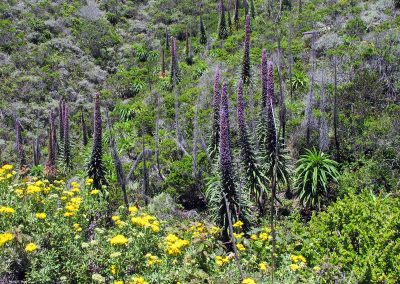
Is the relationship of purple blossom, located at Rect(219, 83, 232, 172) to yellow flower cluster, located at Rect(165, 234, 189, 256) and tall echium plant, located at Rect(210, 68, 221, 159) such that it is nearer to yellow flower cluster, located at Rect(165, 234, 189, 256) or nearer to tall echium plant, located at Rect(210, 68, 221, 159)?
tall echium plant, located at Rect(210, 68, 221, 159)

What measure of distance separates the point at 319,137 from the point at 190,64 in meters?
21.6

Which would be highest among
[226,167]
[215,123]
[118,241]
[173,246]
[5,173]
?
[215,123]

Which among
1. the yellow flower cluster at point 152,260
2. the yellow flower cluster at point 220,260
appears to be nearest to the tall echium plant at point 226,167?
the yellow flower cluster at point 220,260

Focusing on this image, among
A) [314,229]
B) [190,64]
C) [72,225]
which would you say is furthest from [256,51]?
[72,225]

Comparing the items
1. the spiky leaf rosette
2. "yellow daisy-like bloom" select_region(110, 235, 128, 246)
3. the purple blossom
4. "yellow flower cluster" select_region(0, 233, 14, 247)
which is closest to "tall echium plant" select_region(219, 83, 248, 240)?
the purple blossom

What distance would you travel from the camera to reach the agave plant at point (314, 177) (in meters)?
17.6

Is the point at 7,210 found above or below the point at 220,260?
above

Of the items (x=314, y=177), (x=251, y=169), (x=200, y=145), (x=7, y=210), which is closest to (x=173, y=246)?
(x=7, y=210)

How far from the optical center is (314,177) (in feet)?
57.2

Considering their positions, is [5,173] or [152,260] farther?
[5,173]

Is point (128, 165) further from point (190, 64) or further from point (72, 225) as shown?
point (72, 225)

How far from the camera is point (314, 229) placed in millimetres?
10055

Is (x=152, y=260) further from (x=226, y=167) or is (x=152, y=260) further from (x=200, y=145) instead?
(x=200, y=145)

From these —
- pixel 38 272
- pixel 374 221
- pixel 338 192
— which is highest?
pixel 38 272
